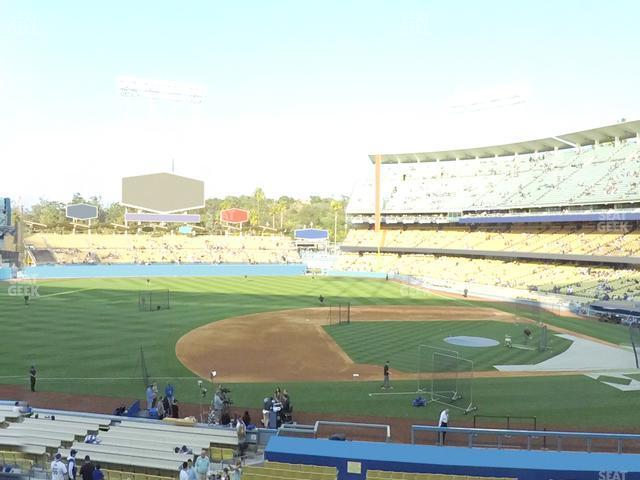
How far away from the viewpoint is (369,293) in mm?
55000

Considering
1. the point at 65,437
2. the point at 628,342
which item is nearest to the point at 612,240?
the point at 628,342

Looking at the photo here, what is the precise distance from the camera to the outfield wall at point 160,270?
66.4 m

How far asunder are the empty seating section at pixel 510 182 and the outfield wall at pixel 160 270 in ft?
65.6

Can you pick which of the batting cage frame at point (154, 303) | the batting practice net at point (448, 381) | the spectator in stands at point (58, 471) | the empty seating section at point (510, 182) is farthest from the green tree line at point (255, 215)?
the spectator in stands at point (58, 471)

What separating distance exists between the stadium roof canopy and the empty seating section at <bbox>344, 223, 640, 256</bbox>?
1226cm

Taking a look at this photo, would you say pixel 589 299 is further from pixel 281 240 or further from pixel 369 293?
pixel 281 240

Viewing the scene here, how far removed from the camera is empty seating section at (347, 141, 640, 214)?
57.8 m

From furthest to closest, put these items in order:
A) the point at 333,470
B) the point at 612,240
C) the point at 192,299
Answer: the point at 612,240 < the point at 192,299 < the point at 333,470

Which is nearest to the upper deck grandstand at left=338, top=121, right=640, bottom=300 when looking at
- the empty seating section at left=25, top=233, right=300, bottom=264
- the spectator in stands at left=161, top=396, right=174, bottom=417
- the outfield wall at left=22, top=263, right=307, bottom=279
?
the outfield wall at left=22, top=263, right=307, bottom=279

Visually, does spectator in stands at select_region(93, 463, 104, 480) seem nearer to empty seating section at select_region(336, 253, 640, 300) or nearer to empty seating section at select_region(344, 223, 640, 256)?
empty seating section at select_region(336, 253, 640, 300)

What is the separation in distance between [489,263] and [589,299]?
22.2 metres

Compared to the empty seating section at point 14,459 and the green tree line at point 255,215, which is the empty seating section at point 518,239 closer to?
the green tree line at point 255,215

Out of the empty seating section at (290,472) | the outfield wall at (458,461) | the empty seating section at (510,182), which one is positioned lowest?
the empty seating section at (290,472)

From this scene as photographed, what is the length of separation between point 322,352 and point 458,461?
18.1m
